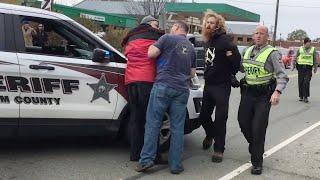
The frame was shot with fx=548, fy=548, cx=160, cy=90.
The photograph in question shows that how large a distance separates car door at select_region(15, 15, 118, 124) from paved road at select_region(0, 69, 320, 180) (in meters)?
0.56

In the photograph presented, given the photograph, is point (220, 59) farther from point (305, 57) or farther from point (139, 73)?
point (305, 57)

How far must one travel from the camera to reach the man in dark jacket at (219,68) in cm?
675

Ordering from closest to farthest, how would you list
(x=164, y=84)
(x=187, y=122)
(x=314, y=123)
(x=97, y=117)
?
(x=164, y=84) < (x=97, y=117) < (x=187, y=122) < (x=314, y=123)

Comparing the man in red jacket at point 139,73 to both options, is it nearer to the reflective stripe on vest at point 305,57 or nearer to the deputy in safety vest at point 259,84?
the deputy in safety vest at point 259,84

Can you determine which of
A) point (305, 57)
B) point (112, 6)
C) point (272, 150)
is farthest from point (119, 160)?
point (112, 6)

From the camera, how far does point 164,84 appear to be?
20.0 ft

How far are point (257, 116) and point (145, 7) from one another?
42.2 metres

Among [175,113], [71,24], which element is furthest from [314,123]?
[71,24]

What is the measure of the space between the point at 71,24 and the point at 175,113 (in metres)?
1.66

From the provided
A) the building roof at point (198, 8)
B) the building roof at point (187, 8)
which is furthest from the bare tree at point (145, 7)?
the building roof at point (198, 8)

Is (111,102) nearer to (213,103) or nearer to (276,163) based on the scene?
(213,103)

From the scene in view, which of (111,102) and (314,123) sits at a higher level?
(111,102)

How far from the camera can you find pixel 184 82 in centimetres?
620

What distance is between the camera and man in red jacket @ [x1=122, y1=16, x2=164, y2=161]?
6262mm
